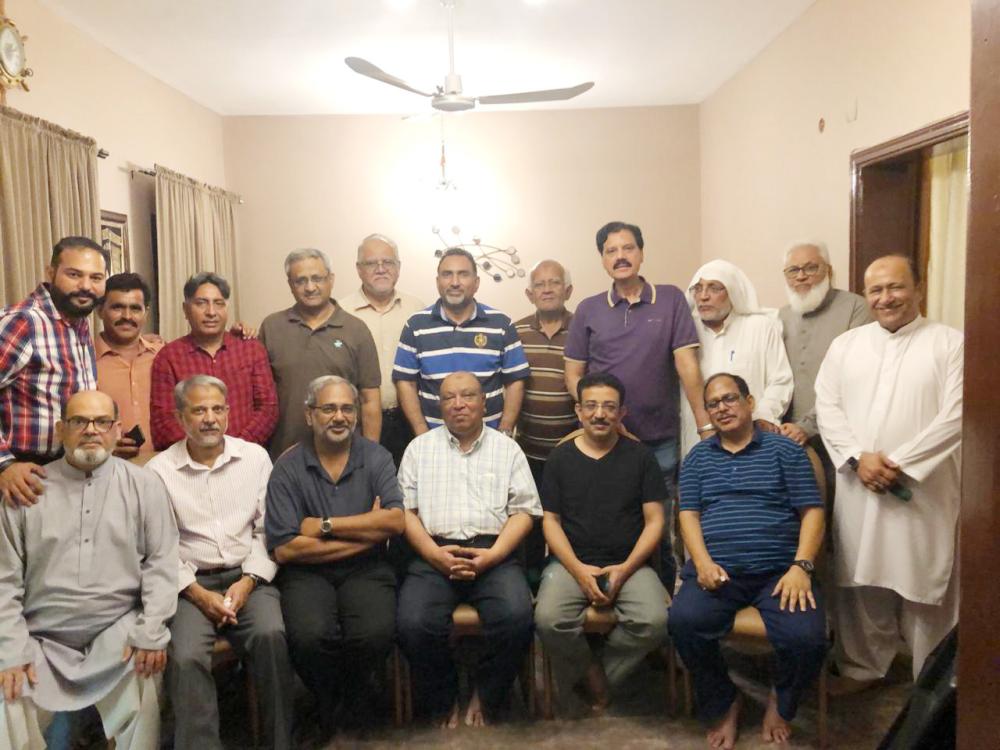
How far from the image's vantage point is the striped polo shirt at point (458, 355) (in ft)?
10.2

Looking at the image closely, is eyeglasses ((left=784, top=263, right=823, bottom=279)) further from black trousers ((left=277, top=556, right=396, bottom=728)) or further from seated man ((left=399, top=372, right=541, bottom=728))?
black trousers ((left=277, top=556, right=396, bottom=728))

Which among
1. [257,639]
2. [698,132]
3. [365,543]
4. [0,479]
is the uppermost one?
[698,132]

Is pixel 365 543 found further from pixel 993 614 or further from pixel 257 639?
pixel 993 614

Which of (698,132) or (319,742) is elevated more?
(698,132)

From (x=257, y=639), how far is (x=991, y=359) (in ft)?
7.10

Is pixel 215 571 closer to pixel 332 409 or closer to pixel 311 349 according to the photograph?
pixel 332 409

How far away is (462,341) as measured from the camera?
123 inches

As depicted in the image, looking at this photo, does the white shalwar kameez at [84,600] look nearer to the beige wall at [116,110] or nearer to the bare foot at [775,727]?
the bare foot at [775,727]

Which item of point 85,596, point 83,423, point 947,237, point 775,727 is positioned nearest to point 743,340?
point 947,237

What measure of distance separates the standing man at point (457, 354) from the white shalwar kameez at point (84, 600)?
3.84 ft

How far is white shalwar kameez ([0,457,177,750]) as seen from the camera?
6.92 ft

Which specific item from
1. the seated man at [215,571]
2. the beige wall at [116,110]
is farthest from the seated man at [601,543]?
the beige wall at [116,110]

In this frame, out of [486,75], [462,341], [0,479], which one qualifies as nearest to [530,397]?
[462,341]

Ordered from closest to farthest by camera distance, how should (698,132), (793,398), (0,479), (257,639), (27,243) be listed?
(0,479) < (257,639) < (793,398) < (27,243) < (698,132)
